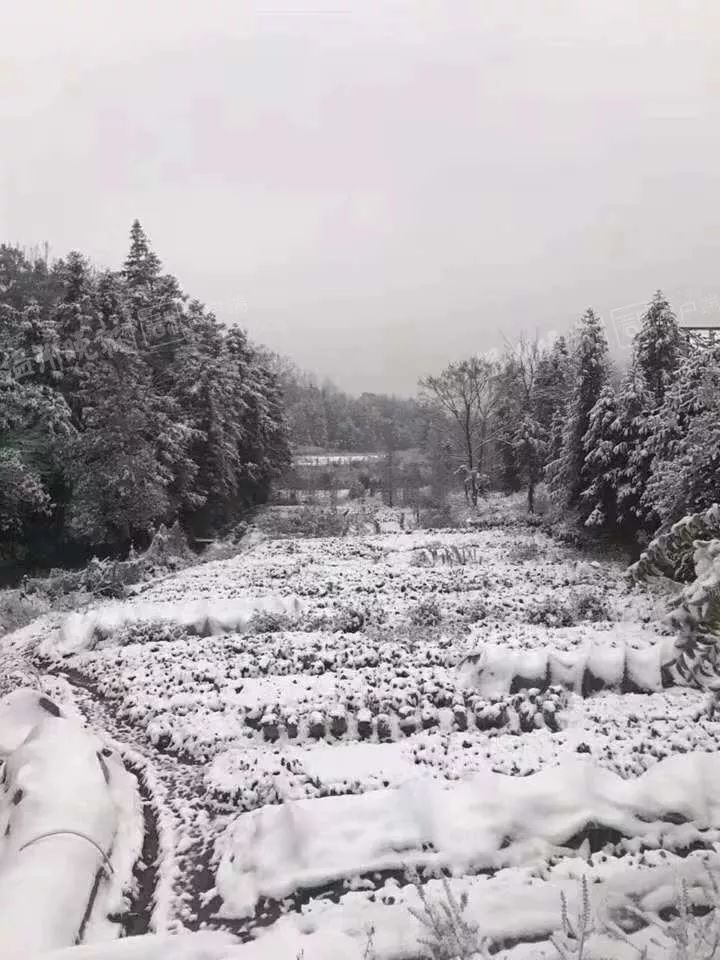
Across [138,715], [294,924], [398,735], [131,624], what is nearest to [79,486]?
[131,624]

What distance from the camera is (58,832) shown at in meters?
4.23

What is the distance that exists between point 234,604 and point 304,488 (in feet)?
97.5

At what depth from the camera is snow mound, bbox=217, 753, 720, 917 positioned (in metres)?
4.16

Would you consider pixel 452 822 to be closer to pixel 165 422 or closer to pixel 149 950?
pixel 149 950

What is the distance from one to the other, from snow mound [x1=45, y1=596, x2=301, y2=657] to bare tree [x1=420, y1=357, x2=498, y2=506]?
2741cm

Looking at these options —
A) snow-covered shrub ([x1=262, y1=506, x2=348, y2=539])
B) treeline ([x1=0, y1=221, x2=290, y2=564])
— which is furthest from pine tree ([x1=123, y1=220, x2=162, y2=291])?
snow-covered shrub ([x1=262, y1=506, x2=348, y2=539])

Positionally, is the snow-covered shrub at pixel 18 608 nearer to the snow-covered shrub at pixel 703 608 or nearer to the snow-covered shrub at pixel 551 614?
the snow-covered shrub at pixel 551 614

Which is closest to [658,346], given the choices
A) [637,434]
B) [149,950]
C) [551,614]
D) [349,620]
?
[637,434]

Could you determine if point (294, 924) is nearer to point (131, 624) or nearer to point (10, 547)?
point (131, 624)

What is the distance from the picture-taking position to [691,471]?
1201cm

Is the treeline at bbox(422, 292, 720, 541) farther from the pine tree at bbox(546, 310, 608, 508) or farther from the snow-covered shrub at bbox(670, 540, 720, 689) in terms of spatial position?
the snow-covered shrub at bbox(670, 540, 720, 689)

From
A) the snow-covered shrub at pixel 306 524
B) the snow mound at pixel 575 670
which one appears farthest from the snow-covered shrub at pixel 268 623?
the snow-covered shrub at pixel 306 524

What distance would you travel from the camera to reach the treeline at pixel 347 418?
57691 mm

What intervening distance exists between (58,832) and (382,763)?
112 inches
